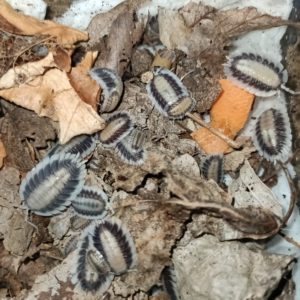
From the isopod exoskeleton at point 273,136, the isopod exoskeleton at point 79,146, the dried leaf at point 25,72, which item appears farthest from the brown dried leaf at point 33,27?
the isopod exoskeleton at point 273,136

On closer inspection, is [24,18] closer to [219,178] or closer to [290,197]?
[219,178]

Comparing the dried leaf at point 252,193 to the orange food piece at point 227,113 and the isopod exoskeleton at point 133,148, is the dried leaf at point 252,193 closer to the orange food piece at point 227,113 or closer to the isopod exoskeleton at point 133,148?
the orange food piece at point 227,113

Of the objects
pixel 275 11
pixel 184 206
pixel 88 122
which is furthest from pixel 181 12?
pixel 184 206

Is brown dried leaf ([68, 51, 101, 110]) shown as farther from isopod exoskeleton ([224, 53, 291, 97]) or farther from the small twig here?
isopod exoskeleton ([224, 53, 291, 97])

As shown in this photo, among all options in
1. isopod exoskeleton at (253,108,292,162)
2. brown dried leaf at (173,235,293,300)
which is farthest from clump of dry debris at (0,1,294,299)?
isopod exoskeleton at (253,108,292,162)

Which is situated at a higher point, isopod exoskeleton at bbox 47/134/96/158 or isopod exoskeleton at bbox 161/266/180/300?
isopod exoskeleton at bbox 47/134/96/158

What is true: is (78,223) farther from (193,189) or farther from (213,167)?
(213,167)

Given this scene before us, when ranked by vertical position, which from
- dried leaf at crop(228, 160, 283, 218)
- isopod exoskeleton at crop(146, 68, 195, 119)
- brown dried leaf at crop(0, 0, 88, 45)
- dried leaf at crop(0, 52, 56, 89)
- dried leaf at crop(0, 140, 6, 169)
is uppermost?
brown dried leaf at crop(0, 0, 88, 45)
